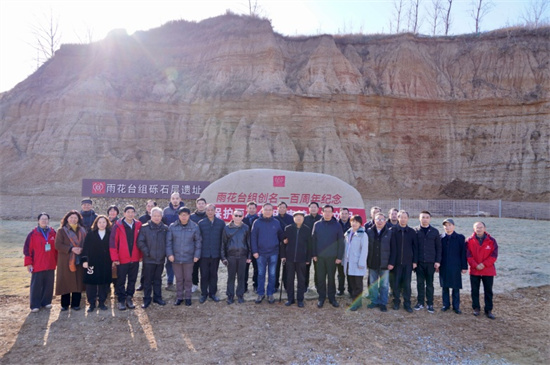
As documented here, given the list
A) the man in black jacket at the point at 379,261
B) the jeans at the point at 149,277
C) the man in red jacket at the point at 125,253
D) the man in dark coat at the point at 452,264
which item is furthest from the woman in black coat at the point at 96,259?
the man in dark coat at the point at 452,264

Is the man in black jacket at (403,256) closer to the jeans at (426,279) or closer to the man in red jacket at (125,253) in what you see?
the jeans at (426,279)

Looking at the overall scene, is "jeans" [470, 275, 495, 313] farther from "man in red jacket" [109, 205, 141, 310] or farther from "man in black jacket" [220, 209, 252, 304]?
"man in red jacket" [109, 205, 141, 310]

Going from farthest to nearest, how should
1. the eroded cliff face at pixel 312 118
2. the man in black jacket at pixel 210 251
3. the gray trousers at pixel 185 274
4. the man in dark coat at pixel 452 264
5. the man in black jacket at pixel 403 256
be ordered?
the eroded cliff face at pixel 312 118
the man in black jacket at pixel 210 251
the gray trousers at pixel 185 274
the man in black jacket at pixel 403 256
the man in dark coat at pixel 452 264

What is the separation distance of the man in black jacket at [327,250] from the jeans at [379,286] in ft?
2.12

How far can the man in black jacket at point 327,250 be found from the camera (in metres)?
6.27

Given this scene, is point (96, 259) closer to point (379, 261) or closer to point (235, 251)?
point (235, 251)

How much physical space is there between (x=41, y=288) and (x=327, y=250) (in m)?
4.90

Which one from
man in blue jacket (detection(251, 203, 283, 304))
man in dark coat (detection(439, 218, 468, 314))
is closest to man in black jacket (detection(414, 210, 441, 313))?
man in dark coat (detection(439, 218, 468, 314))

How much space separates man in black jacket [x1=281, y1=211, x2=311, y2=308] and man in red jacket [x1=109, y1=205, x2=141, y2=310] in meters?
2.58

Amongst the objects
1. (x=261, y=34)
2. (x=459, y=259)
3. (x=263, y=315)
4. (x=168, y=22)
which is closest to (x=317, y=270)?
(x=263, y=315)

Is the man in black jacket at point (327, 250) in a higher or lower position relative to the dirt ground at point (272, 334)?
higher

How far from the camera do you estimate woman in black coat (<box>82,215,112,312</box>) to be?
5816 mm

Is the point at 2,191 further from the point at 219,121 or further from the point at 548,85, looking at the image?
the point at 548,85

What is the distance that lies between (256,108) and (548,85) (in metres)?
19.8
